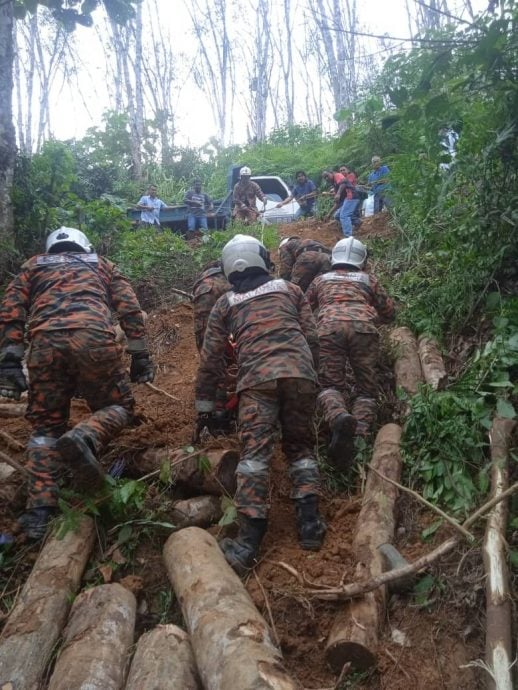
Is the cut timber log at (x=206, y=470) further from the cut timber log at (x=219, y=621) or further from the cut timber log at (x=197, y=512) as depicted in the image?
the cut timber log at (x=219, y=621)

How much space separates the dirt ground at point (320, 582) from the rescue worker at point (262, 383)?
8.9 inches

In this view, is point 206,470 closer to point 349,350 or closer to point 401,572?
point 401,572

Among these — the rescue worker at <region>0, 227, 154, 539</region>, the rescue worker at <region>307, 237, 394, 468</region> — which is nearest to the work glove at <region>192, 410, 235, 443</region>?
the rescue worker at <region>0, 227, 154, 539</region>

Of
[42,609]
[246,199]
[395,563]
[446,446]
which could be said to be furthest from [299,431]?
[246,199]

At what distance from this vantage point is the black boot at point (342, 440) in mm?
4102

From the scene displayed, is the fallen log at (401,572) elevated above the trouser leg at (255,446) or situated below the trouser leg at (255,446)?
below

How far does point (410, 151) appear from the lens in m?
6.38

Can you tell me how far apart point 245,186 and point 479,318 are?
891cm

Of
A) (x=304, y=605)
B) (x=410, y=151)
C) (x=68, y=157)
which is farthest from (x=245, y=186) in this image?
(x=304, y=605)

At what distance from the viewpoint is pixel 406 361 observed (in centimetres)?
534

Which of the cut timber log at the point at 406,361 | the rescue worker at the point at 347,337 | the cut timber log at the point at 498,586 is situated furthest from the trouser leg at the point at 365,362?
the cut timber log at the point at 498,586

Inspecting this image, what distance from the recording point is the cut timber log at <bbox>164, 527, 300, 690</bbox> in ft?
7.14

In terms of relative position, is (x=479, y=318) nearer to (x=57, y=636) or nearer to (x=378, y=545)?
(x=378, y=545)

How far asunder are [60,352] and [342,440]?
2.13 m
